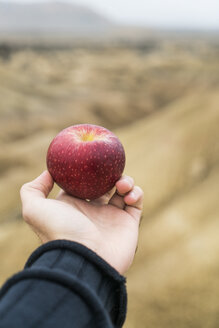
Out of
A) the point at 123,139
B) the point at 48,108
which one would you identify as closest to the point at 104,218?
the point at 123,139

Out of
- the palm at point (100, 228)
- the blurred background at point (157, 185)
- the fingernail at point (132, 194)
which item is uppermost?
the fingernail at point (132, 194)

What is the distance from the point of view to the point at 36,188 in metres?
1.74

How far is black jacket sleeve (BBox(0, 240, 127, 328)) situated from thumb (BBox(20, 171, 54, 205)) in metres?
0.51

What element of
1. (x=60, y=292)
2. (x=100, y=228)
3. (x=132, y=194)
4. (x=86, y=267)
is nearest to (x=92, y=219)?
(x=100, y=228)

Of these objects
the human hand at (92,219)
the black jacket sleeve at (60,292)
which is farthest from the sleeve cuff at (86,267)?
the human hand at (92,219)

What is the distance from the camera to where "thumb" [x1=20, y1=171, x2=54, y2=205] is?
1646mm

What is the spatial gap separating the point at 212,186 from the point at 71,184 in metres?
4.28

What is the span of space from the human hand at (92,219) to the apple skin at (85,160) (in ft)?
0.26

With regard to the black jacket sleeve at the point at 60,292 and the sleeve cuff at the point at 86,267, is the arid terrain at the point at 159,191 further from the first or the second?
the black jacket sleeve at the point at 60,292

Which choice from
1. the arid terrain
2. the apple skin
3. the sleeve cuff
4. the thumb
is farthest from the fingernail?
the arid terrain

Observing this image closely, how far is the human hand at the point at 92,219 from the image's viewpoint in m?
1.47

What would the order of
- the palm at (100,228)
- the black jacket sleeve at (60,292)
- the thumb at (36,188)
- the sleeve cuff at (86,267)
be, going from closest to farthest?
the black jacket sleeve at (60,292), the sleeve cuff at (86,267), the palm at (100,228), the thumb at (36,188)

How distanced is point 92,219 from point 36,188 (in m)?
0.34

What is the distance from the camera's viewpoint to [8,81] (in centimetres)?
1684
